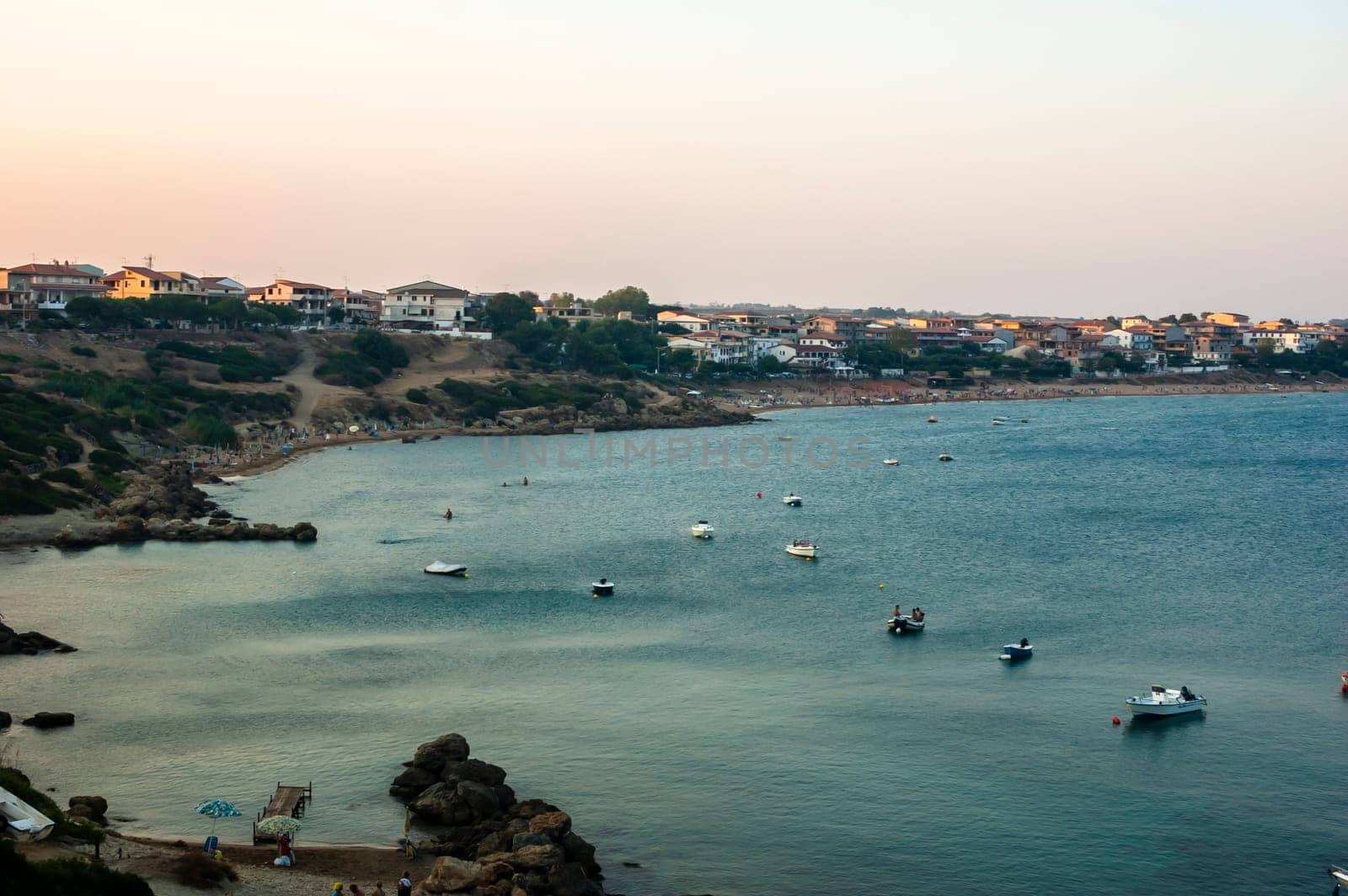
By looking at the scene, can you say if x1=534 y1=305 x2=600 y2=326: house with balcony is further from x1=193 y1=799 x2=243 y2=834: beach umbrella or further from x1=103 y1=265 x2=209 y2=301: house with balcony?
x1=193 y1=799 x2=243 y2=834: beach umbrella

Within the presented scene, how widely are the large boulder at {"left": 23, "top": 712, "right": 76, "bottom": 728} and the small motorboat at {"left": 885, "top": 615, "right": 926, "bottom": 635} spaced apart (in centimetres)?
2250

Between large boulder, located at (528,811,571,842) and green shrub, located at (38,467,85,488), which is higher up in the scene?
green shrub, located at (38,467,85,488)

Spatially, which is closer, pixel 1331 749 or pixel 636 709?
pixel 1331 749

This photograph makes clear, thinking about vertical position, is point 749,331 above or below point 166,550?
above

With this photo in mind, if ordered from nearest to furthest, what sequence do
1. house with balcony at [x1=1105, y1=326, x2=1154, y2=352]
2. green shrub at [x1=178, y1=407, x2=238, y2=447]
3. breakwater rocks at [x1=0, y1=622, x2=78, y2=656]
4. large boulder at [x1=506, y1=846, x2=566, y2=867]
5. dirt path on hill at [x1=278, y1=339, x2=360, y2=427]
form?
large boulder at [x1=506, y1=846, x2=566, y2=867] → breakwater rocks at [x1=0, y1=622, x2=78, y2=656] → green shrub at [x1=178, y1=407, x2=238, y2=447] → dirt path on hill at [x1=278, y1=339, x2=360, y2=427] → house with balcony at [x1=1105, y1=326, x2=1154, y2=352]

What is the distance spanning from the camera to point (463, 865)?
20.5 meters

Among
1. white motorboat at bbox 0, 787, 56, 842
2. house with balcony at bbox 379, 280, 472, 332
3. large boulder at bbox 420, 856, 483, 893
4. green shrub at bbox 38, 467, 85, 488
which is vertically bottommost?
large boulder at bbox 420, 856, 483, 893

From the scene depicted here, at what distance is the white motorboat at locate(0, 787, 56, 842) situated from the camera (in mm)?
19188

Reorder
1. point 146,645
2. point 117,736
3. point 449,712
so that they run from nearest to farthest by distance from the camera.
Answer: point 117,736, point 449,712, point 146,645

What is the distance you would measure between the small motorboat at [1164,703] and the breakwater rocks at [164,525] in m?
33.4

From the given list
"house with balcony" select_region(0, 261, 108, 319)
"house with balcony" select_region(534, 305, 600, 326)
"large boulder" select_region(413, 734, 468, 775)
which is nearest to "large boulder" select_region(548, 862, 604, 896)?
→ "large boulder" select_region(413, 734, 468, 775)

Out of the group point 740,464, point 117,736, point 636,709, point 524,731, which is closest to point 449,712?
point 524,731

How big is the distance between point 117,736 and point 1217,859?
22966mm

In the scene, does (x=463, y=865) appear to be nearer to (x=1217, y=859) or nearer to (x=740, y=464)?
(x=1217, y=859)
